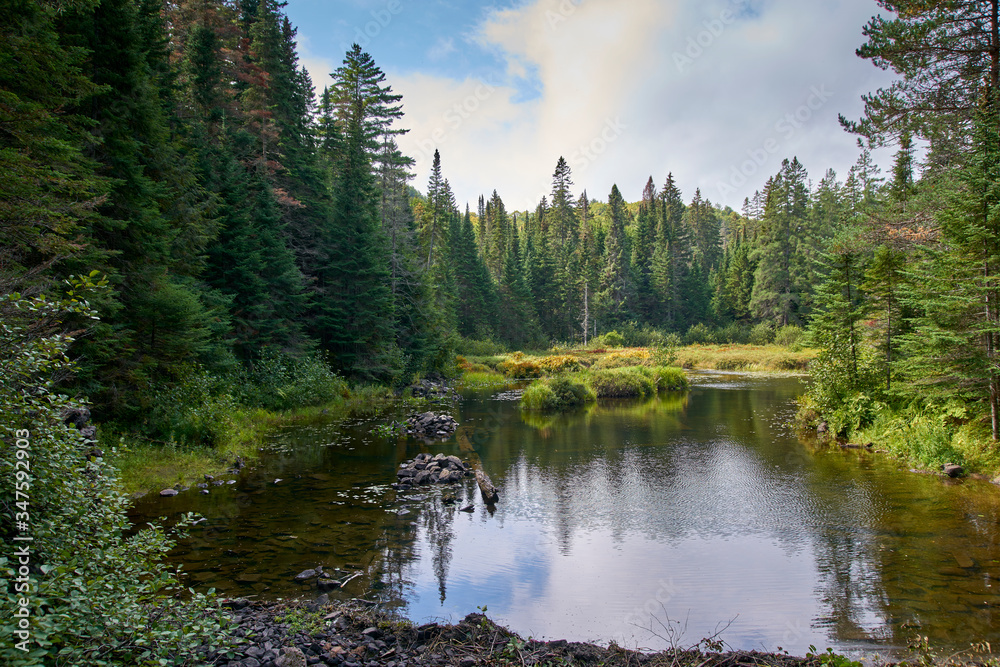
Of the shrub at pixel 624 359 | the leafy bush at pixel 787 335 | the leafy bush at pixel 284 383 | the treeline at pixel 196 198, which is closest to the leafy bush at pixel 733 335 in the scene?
the leafy bush at pixel 787 335

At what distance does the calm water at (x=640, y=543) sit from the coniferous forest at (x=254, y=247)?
2240 millimetres

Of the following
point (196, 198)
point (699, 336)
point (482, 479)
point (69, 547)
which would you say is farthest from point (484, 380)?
point (699, 336)

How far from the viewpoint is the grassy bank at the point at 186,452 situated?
10.7 m

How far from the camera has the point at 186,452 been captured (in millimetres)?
12680

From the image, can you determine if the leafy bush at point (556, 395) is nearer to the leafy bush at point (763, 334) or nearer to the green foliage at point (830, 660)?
the green foliage at point (830, 660)

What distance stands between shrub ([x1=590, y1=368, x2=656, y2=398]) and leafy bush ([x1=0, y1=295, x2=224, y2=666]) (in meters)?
26.7

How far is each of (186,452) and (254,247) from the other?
36.7 feet

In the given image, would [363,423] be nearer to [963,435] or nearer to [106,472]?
[106,472]

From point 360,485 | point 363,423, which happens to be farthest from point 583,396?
point 360,485

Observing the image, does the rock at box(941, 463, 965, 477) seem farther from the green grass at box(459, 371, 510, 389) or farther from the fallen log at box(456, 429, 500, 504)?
the green grass at box(459, 371, 510, 389)

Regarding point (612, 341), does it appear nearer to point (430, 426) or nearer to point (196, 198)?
point (430, 426)

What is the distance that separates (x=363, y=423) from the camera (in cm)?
2006

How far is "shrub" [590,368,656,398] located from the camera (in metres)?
30.0

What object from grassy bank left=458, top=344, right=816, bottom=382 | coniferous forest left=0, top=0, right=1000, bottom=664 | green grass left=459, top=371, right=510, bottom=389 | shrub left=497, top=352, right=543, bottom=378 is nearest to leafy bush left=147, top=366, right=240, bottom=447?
coniferous forest left=0, top=0, right=1000, bottom=664
